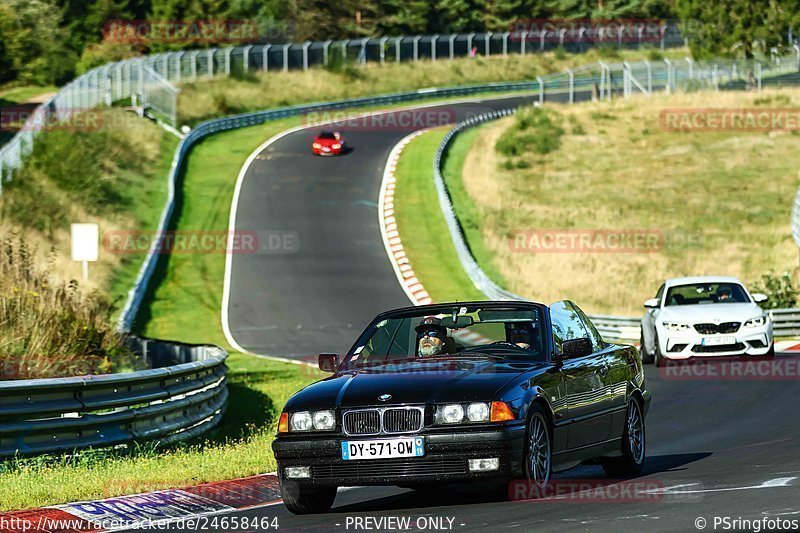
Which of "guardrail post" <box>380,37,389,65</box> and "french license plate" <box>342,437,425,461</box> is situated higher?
"guardrail post" <box>380,37,389,65</box>

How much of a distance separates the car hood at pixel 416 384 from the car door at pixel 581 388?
49 cm

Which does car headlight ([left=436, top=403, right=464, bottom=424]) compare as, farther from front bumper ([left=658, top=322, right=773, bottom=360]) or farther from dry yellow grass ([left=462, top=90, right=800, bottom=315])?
dry yellow grass ([left=462, top=90, right=800, bottom=315])

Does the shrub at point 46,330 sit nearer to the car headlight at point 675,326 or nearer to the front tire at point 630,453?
the front tire at point 630,453

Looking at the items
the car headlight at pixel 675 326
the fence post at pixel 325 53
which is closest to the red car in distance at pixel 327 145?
the fence post at pixel 325 53

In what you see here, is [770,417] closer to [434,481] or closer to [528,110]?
[434,481]

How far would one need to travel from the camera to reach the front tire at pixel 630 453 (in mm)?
10781

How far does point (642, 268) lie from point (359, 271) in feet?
31.6

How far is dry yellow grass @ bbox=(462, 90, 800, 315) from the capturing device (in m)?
40.6

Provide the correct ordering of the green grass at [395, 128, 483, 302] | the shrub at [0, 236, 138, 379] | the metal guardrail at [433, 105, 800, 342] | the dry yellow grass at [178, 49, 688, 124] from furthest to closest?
the dry yellow grass at [178, 49, 688, 124] < the green grass at [395, 128, 483, 302] < the metal guardrail at [433, 105, 800, 342] < the shrub at [0, 236, 138, 379]

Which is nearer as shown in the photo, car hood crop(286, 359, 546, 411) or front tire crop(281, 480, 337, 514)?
car hood crop(286, 359, 546, 411)

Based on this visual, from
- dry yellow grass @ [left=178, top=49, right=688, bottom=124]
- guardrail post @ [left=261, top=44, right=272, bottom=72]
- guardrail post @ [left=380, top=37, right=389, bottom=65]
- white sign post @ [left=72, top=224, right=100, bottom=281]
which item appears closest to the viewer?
white sign post @ [left=72, top=224, right=100, bottom=281]

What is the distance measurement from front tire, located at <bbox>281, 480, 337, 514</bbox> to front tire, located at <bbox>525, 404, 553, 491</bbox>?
135cm

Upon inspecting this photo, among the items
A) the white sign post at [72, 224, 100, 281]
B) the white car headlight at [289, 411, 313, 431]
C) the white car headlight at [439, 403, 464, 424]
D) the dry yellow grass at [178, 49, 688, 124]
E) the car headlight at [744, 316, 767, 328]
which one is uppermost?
the dry yellow grass at [178, 49, 688, 124]

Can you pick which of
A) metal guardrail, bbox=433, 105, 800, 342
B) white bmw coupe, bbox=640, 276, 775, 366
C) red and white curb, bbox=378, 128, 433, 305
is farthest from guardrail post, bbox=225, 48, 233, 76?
white bmw coupe, bbox=640, 276, 775, 366
